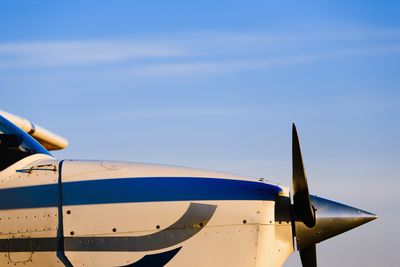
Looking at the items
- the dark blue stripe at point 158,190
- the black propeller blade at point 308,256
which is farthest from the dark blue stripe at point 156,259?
the black propeller blade at point 308,256

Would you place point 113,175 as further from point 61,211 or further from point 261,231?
point 261,231

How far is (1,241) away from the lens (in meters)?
9.04

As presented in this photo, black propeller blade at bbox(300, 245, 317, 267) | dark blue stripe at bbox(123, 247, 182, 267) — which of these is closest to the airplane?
dark blue stripe at bbox(123, 247, 182, 267)

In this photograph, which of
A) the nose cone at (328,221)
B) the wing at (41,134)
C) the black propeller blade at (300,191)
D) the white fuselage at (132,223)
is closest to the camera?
the white fuselage at (132,223)

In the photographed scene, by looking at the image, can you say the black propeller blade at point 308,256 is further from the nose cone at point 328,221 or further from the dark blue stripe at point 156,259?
the dark blue stripe at point 156,259

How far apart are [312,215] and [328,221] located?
0.76 ft

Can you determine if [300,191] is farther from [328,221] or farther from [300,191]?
[328,221]

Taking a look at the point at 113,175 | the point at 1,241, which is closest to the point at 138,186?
the point at 113,175

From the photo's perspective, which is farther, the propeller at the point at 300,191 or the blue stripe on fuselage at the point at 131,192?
the propeller at the point at 300,191

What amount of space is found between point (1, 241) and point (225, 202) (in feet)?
7.53

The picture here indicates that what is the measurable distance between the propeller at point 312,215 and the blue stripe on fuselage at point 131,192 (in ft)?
0.85

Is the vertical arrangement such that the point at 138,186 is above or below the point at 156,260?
above

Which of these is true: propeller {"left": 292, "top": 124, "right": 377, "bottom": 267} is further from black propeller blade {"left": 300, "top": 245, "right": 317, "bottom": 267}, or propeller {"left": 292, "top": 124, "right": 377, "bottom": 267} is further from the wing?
the wing

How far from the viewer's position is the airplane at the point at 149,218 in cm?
906
